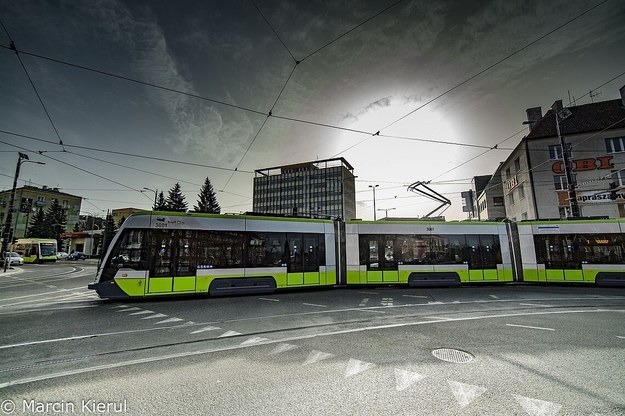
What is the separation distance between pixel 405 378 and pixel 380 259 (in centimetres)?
1066

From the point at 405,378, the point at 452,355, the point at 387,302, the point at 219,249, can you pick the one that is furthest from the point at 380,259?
the point at 405,378

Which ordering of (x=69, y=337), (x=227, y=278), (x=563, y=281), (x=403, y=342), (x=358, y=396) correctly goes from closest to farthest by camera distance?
(x=358, y=396) → (x=403, y=342) → (x=69, y=337) → (x=227, y=278) → (x=563, y=281)

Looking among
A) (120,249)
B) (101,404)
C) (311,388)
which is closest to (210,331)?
(101,404)

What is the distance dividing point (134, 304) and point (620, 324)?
1453 cm

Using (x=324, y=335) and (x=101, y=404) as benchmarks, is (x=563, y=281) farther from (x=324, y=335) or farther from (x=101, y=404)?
(x=101, y=404)

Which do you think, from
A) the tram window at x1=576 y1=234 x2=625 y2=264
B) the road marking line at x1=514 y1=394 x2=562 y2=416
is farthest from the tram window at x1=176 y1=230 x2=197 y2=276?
the tram window at x1=576 y1=234 x2=625 y2=264

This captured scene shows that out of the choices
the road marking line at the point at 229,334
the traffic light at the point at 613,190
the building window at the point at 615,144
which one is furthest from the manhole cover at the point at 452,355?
the building window at the point at 615,144

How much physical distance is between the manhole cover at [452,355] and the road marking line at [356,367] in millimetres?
1314

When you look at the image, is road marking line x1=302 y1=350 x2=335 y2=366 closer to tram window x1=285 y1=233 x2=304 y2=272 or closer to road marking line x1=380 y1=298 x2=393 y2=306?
road marking line x1=380 y1=298 x2=393 y2=306

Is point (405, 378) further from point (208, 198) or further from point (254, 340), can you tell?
point (208, 198)

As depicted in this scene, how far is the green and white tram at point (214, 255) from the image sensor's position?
34.3 feet

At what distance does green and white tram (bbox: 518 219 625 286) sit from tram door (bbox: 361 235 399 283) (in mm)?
7417

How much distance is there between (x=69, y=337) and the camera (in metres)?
6.16

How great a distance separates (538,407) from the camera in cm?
322
